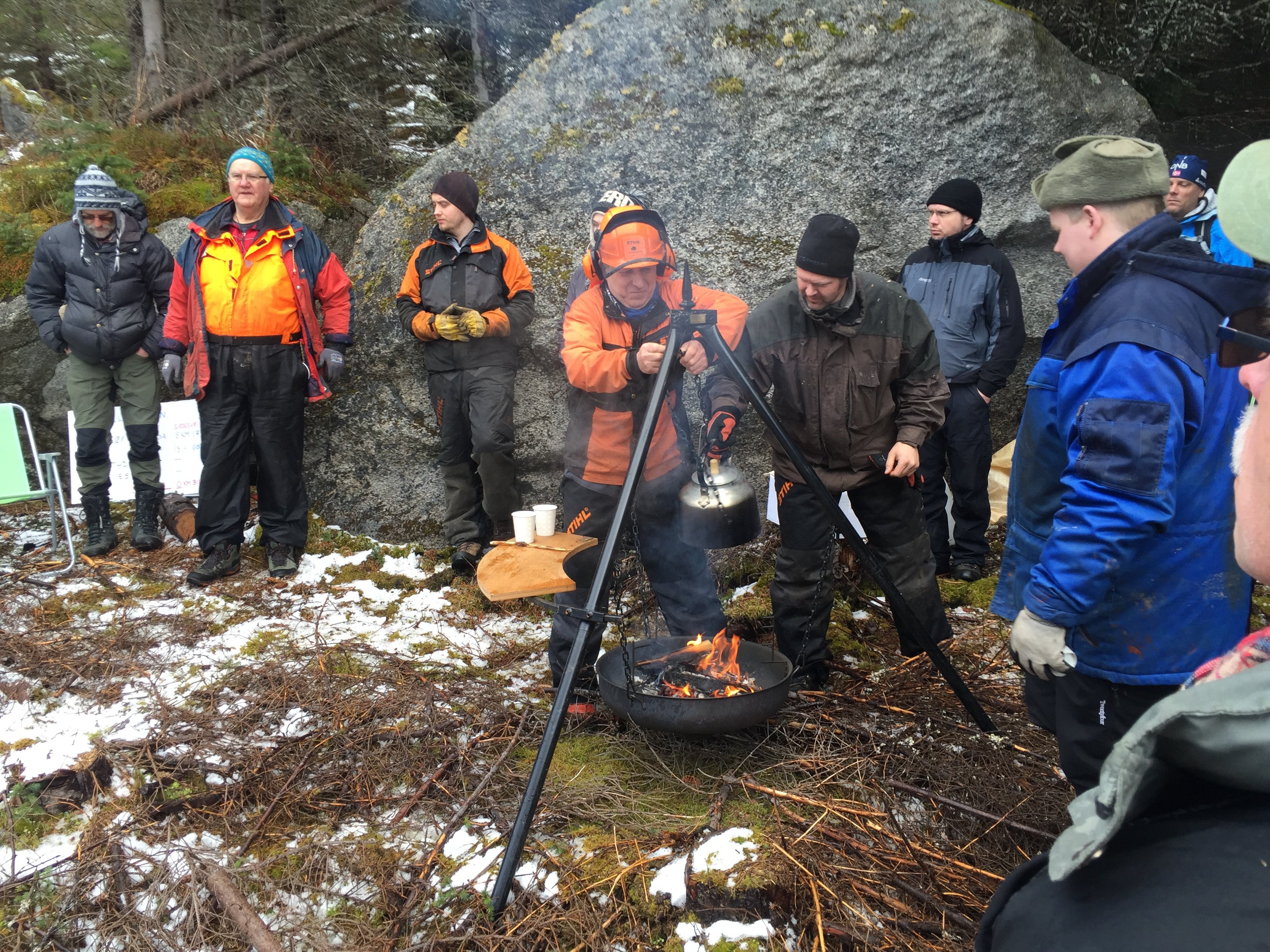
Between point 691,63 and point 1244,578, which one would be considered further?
point 691,63

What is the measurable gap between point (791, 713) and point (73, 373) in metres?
5.69

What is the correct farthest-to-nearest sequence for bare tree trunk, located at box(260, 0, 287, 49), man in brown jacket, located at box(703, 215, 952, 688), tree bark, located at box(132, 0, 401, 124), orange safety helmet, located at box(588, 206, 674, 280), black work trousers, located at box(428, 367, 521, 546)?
bare tree trunk, located at box(260, 0, 287, 49)
tree bark, located at box(132, 0, 401, 124)
black work trousers, located at box(428, 367, 521, 546)
man in brown jacket, located at box(703, 215, 952, 688)
orange safety helmet, located at box(588, 206, 674, 280)

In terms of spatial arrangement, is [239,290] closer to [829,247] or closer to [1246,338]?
[829,247]

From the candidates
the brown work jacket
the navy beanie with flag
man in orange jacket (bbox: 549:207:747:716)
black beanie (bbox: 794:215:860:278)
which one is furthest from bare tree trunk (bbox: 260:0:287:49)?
the navy beanie with flag

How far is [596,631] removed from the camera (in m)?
3.12

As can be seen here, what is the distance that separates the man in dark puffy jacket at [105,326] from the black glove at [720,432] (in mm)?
4665

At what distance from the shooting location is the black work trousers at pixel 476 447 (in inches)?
233

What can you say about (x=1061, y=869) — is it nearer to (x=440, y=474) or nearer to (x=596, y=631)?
(x=596, y=631)

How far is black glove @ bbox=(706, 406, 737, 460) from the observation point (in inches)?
150

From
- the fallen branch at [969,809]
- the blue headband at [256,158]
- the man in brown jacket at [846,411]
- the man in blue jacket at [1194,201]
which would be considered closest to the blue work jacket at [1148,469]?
the fallen branch at [969,809]

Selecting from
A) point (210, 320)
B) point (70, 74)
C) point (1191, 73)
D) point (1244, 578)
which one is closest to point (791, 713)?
point (1244, 578)

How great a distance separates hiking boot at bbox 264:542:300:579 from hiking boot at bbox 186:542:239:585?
0.79ft

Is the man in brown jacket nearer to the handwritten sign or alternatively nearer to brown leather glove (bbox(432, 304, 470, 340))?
brown leather glove (bbox(432, 304, 470, 340))

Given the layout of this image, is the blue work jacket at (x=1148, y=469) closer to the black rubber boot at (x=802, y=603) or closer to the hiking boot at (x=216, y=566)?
the black rubber boot at (x=802, y=603)
